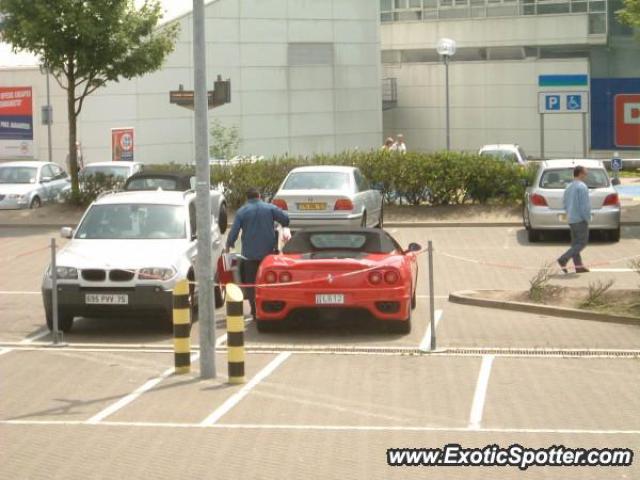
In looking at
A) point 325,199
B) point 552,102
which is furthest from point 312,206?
point 552,102

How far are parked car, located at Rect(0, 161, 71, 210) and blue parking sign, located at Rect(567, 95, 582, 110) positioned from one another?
40.5ft

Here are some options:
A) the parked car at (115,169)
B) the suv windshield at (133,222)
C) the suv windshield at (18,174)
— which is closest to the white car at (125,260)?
the suv windshield at (133,222)

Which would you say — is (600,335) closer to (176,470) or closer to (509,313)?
(509,313)

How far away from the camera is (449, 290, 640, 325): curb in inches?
647

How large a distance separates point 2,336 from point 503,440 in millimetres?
7954

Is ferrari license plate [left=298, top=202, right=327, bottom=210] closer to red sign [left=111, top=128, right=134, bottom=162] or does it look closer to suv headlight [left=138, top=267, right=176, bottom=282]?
suv headlight [left=138, top=267, right=176, bottom=282]

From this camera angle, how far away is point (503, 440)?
1028 cm

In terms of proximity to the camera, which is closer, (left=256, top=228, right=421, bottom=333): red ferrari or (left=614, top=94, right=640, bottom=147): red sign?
(left=256, top=228, right=421, bottom=333): red ferrari

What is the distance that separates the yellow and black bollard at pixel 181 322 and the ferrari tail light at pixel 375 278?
2846 millimetres

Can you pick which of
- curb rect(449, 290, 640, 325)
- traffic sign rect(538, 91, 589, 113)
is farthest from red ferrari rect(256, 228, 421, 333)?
traffic sign rect(538, 91, 589, 113)

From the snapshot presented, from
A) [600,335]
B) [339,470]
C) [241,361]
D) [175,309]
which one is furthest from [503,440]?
[600,335]

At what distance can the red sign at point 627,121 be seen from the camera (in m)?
55.6

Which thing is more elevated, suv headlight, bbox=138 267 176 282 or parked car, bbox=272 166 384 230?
parked car, bbox=272 166 384 230

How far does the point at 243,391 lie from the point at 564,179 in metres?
14.6
